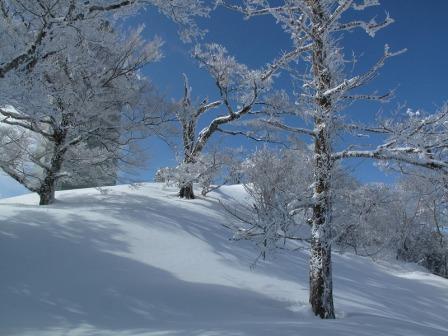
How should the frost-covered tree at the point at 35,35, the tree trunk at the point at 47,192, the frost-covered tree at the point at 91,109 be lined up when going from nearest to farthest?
the frost-covered tree at the point at 35,35
the frost-covered tree at the point at 91,109
the tree trunk at the point at 47,192

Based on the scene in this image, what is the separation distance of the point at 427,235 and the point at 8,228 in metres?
23.4

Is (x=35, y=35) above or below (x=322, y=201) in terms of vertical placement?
above

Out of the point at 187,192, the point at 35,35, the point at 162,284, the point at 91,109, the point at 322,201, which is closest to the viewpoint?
the point at 35,35

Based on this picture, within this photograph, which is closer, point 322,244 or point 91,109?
point 322,244

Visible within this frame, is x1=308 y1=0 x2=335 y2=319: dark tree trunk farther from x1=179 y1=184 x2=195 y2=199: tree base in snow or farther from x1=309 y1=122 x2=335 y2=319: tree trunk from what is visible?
x1=179 y1=184 x2=195 y2=199: tree base in snow

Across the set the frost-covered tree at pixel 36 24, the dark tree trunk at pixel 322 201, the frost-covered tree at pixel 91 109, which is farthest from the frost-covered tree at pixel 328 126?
the frost-covered tree at pixel 91 109

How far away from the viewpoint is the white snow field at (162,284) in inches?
197

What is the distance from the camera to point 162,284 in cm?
699

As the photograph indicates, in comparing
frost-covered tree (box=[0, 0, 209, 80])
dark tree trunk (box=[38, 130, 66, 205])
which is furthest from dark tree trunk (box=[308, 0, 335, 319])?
dark tree trunk (box=[38, 130, 66, 205])

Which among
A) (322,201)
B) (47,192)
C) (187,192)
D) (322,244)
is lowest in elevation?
(322,244)

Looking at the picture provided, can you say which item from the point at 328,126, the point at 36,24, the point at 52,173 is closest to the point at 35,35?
the point at 36,24

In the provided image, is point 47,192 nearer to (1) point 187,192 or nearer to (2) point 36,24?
(1) point 187,192

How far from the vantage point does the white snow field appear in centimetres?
500

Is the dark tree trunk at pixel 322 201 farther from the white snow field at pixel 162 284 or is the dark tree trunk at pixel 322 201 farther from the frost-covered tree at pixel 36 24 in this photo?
the frost-covered tree at pixel 36 24
